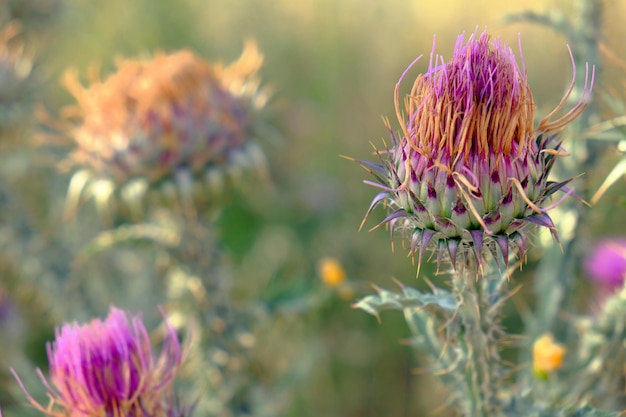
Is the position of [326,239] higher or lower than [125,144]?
higher

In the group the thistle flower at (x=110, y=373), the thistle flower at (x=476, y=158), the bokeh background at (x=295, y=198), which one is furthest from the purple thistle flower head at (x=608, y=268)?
the thistle flower at (x=110, y=373)

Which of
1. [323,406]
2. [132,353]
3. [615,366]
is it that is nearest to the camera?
[132,353]

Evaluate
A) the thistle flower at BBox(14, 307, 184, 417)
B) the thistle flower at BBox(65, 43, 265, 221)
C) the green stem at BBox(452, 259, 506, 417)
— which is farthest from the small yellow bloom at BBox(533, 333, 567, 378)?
the thistle flower at BBox(65, 43, 265, 221)

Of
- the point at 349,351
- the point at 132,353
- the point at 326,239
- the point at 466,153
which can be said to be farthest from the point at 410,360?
the point at 466,153

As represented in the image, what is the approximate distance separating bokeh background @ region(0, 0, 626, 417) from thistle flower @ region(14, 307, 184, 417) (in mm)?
1276

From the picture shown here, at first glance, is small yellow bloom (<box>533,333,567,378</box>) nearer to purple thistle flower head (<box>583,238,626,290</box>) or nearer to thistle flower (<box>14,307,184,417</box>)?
purple thistle flower head (<box>583,238,626,290</box>)

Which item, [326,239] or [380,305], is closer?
[380,305]

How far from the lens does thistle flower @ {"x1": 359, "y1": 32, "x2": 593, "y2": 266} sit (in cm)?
172

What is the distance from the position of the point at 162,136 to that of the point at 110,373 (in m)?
1.35

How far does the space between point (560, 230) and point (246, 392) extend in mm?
1789

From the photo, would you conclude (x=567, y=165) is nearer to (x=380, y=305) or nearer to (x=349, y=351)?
(x=380, y=305)

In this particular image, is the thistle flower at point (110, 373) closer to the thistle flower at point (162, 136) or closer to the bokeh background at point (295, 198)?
the thistle flower at point (162, 136)

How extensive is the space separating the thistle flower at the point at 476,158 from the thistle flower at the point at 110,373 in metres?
0.93

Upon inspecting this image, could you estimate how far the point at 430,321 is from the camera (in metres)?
2.22
